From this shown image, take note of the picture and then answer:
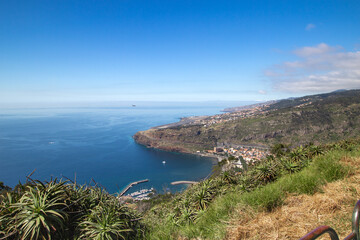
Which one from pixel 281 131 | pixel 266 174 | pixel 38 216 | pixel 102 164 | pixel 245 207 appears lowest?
pixel 102 164

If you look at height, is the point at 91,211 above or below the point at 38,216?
below

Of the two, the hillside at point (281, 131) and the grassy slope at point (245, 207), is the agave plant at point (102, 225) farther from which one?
the hillside at point (281, 131)

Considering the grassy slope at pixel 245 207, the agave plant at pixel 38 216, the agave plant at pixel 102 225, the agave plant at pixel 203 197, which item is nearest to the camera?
the agave plant at pixel 38 216

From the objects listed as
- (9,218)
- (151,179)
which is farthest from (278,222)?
(151,179)

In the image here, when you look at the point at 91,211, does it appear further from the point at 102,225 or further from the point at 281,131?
the point at 281,131

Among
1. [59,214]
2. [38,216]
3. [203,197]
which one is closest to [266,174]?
[203,197]

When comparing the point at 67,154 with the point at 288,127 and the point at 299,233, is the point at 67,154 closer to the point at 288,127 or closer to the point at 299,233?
the point at 299,233

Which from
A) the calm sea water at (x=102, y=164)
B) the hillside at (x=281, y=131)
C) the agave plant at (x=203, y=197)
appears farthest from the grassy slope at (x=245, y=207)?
the hillside at (x=281, y=131)

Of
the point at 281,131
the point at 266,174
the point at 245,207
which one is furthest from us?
the point at 281,131
